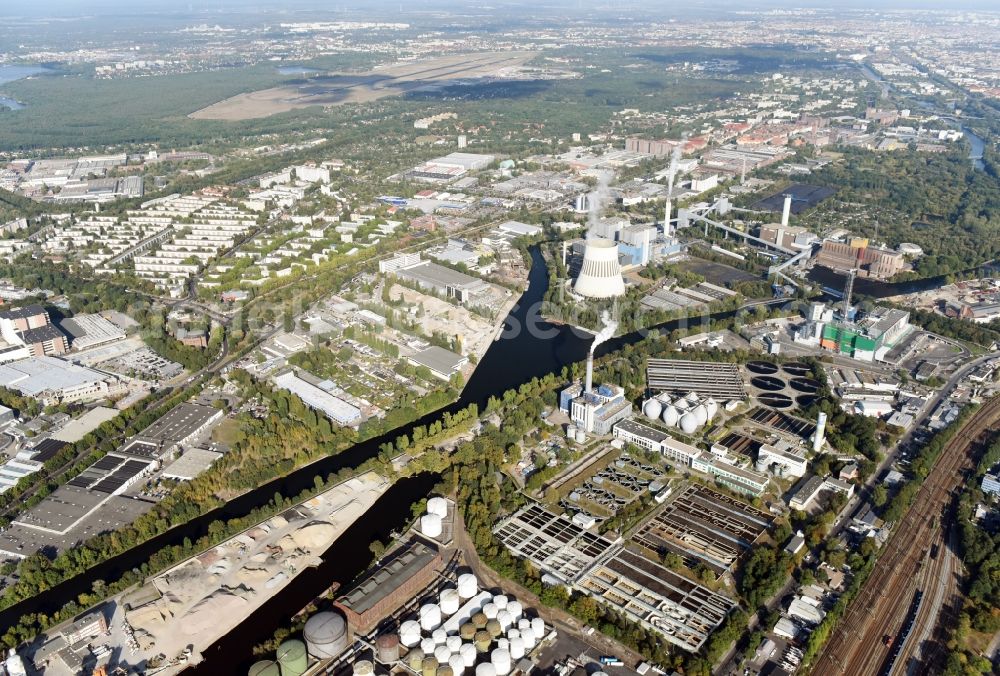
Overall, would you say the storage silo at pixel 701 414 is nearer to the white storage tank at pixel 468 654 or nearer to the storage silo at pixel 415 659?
the white storage tank at pixel 468 654

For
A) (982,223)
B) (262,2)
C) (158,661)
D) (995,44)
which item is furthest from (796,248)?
(262,2)

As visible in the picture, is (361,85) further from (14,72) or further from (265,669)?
(265,669)

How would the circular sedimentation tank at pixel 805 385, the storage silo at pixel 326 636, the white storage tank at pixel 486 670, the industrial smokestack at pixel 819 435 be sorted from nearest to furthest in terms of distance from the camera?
the white storage tank at pixel 486 670 → the storage silo at pixel 326 636 → the industrial smokestack at pixel 819 435 → the circular sedimentation tank at pixel 805 385

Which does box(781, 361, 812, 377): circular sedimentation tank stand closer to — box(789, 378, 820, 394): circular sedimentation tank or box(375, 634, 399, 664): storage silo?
box(789, 378, 820, 394): circular sedimentation tank

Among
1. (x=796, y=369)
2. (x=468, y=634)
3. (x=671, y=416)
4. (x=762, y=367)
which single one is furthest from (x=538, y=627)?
(x=796, y=369)

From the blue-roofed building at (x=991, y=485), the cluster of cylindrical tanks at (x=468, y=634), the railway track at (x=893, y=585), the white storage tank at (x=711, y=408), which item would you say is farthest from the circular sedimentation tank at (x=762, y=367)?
the cluster of cylindrical tanks at (x=468, y=634)

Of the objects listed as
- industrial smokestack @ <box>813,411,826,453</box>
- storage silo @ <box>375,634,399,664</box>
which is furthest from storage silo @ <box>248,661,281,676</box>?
industrial smokestack @ <box>813,411,826,453</box>
